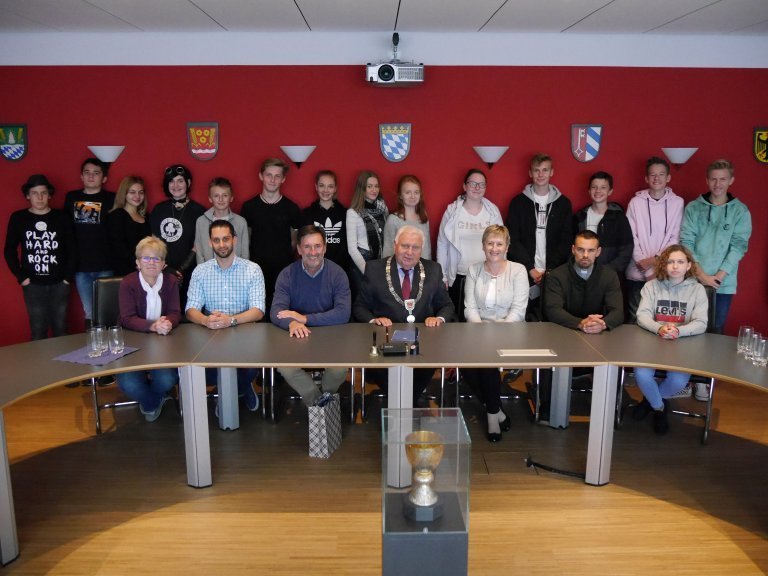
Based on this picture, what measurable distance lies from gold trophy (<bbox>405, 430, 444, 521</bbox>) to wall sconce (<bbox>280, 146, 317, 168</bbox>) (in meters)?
3.64

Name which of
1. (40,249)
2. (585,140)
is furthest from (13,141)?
(585,140)

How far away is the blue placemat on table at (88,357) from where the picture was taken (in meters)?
3.21

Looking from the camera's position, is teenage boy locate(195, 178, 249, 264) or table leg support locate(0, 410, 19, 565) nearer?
table leg support locate(0, 410, 19, 565)

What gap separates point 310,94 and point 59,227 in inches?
90.1

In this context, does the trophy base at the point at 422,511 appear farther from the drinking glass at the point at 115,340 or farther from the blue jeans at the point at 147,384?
the blue jeans at the point at 147,384

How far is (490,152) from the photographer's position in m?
5.42

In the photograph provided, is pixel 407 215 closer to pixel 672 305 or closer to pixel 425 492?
pixel 672 305

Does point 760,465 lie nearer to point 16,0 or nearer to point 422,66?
point 422,66

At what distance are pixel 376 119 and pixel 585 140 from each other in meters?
1.80

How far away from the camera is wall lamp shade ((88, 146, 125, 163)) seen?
5344mm

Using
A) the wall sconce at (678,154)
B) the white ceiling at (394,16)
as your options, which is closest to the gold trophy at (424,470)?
the white ceiling at (394,16)

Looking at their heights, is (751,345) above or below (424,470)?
above

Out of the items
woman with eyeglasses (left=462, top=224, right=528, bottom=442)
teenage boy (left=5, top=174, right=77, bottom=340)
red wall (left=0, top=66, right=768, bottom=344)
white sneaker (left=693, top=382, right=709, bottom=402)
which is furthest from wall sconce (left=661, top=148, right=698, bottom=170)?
teenage boy (left=5, top=174, right=77, bottom=340)

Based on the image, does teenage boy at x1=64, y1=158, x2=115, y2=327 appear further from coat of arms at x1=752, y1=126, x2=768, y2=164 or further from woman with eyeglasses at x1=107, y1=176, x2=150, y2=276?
coat of arms at x1=752, y1=126, x2=768, y2=164
